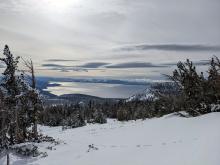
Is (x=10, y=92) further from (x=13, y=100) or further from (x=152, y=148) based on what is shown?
(x=152, y=148)

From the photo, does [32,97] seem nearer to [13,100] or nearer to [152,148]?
[13,100]

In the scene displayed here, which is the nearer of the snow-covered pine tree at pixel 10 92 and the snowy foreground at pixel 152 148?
the snowy foreground at pixel 152 148

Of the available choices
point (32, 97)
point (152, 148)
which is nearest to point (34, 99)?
point (32, 97)

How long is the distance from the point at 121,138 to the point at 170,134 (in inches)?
168

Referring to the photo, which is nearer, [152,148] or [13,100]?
[152,148]

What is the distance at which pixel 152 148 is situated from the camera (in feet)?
55.9

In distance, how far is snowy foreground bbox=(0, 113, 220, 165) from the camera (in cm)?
1388

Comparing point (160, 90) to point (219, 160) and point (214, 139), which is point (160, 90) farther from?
point (219, 160)

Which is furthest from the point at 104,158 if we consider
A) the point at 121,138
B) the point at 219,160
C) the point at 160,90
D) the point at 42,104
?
the point at 160,90

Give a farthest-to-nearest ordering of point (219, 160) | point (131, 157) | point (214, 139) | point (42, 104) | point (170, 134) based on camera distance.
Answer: point (42, 104)
point (170, 134)
point (131, 157)
point (214, 139)
point (219, 160)

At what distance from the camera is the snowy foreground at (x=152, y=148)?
547 inches

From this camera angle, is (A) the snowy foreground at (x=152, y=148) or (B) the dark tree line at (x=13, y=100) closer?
(A) the snowy foreground at (x=152, y=148)

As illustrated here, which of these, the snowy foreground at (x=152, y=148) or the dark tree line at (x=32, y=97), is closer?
the snowy foreground at (x=152, y=148)

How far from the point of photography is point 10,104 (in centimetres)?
2073
